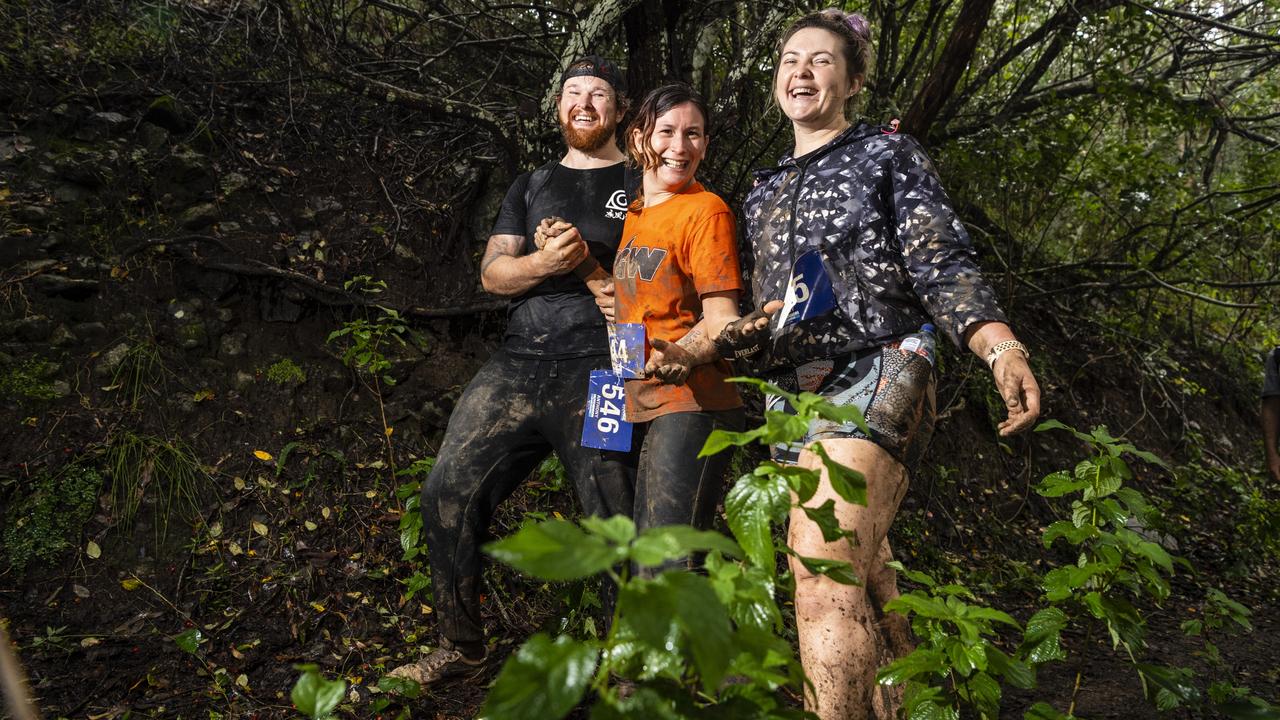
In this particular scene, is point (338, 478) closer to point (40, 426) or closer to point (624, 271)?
point (40, 426)

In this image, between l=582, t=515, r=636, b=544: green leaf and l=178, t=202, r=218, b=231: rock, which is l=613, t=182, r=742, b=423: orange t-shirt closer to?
l=582, t=515, r=636, b=544: green leaf

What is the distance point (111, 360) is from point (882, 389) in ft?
12.3

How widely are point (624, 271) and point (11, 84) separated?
4.20 metres

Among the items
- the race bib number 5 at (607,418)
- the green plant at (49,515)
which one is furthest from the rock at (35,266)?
the race bib number 5 at (607,418)

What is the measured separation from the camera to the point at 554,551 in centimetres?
98

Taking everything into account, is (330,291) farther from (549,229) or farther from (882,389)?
(882,389)

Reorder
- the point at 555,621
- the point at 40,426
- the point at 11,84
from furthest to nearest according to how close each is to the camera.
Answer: the point at 11,84 → the point at 40,426 → the point at 555,621

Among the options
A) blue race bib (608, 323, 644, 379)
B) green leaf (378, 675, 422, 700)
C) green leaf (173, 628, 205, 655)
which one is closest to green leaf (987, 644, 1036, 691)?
blue race bib (608, 323, 644, 379)

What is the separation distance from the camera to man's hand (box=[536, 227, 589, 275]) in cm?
258

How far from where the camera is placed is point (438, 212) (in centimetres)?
486

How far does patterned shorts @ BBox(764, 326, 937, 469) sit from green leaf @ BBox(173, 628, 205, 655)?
2485 mm

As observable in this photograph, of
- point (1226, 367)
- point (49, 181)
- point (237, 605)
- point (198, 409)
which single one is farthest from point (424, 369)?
point (1226, 367)

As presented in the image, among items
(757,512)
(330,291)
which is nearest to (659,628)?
(757,512)

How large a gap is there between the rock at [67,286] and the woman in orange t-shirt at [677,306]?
307 centimetres
